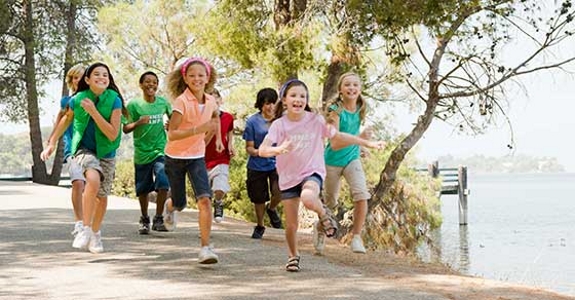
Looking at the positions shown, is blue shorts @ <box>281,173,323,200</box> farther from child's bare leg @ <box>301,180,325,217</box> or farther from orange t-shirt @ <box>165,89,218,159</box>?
orange t-shirt @ <box>165,89,218,159</box>

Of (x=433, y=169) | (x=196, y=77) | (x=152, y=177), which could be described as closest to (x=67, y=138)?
(x=152, y=177)

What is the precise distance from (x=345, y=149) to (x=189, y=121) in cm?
164

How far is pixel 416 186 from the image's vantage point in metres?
26.9

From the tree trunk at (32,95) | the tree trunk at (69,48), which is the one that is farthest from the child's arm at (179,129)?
the tree trunk at (32,95)

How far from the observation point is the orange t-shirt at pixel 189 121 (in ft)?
24.3

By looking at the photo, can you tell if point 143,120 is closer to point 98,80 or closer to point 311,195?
point 98,80

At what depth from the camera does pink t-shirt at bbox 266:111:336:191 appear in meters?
7.20

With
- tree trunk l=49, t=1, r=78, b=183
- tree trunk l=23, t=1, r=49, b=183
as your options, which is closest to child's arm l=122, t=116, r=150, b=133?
tree trunk l=49, t=1, r=78, b=183

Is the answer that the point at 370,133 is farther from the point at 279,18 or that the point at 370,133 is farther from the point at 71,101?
the point at 279,18

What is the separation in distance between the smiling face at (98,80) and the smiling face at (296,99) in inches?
69.3

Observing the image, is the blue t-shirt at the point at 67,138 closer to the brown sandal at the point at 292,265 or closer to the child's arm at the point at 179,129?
the child's arm at the point at 179,129

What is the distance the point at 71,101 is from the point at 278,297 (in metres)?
2.91

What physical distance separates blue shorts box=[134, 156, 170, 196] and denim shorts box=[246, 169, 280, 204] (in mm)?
905

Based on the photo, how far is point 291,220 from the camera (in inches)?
290
